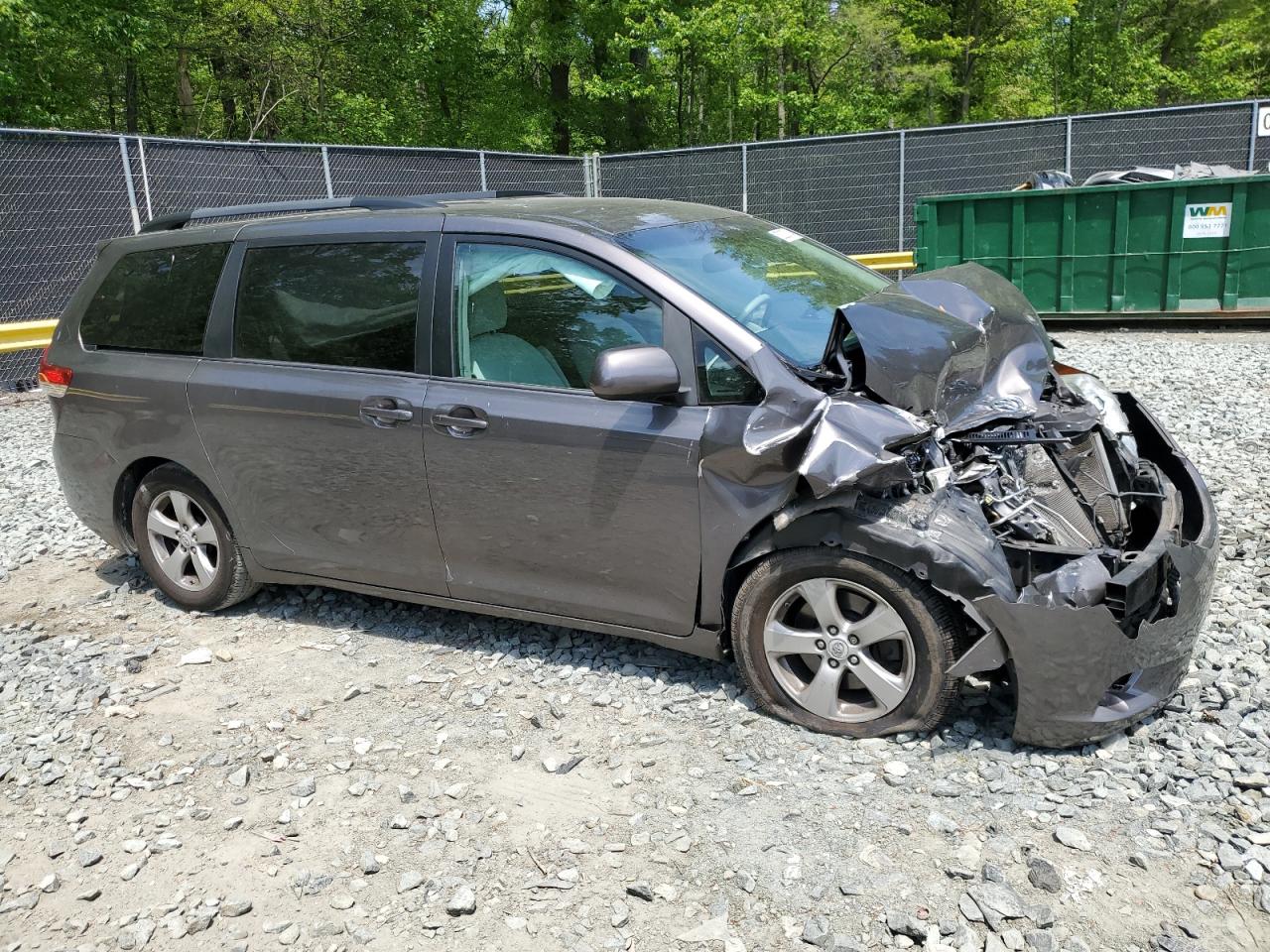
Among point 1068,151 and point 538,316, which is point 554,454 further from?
point 1068,151

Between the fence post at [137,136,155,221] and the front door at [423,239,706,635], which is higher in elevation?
the fence post at [137,136,155,221]

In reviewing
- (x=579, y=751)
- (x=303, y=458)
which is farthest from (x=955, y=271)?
(x=303, y=458)

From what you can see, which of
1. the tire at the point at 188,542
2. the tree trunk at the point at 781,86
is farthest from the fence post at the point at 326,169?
the tree trunk at the point at 781,86

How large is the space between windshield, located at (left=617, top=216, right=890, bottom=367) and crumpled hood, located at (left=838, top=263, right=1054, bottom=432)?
0.22 metres

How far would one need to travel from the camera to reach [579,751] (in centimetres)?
363

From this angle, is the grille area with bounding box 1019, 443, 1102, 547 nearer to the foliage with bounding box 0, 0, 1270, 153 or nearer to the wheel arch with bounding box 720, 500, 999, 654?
the wheel arch with bounding box 720, 500, 999, 654

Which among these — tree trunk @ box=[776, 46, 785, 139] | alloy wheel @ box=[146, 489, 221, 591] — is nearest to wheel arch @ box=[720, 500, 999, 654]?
alloy wheel @ box=[146, 489, 221, 591]

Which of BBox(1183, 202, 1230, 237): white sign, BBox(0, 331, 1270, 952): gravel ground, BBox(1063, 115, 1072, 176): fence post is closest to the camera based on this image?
BBox(0, 331, 1270, 952): gravel ground

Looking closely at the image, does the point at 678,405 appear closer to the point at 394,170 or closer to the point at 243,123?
the point at 394,170

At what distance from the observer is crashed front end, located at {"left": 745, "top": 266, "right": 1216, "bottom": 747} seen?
3.15 m

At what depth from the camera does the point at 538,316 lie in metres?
3.92

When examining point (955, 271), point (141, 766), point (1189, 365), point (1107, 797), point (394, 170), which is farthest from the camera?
point (394, 170)

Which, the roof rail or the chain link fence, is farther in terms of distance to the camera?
the chain link fence

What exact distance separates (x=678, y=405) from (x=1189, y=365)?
293 inches
